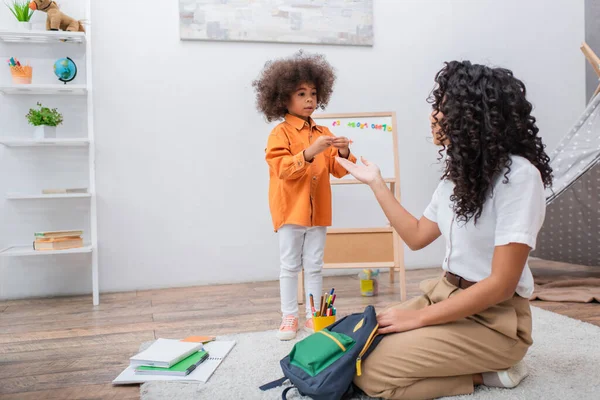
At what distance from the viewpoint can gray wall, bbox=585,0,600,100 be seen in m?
3.87

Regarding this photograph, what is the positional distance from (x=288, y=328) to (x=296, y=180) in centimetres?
57

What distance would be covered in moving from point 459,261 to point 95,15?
2.52 m

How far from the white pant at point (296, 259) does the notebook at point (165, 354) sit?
47 cm

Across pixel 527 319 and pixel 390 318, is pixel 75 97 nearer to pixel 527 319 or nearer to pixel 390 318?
pixel 390 318

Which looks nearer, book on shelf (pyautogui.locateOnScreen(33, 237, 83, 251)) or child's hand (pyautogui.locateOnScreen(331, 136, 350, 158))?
child's hand (pyautogui.locateOnScreen(331, 136, 350, 158))

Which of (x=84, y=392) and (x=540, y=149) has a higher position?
(x=540, y=149)

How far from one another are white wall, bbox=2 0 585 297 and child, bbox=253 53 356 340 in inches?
38.9

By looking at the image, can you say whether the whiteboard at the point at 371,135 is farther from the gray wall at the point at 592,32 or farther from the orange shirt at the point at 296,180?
the gray wall at the point at 592,32

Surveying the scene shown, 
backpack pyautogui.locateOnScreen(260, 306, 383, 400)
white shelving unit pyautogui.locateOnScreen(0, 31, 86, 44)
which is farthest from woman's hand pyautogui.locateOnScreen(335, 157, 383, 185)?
white shelving unit pyautogui.locateOnScreen(0, 31, 86, 44)

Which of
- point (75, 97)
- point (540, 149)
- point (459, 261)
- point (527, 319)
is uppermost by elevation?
point (75, 97)

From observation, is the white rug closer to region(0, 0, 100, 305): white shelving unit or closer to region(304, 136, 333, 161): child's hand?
region(304, 136, 333, 161): child's hand

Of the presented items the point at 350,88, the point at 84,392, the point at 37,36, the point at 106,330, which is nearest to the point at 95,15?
the point at 37,36

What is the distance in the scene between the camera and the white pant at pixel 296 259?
2.24m

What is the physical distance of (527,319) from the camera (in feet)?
4.86
